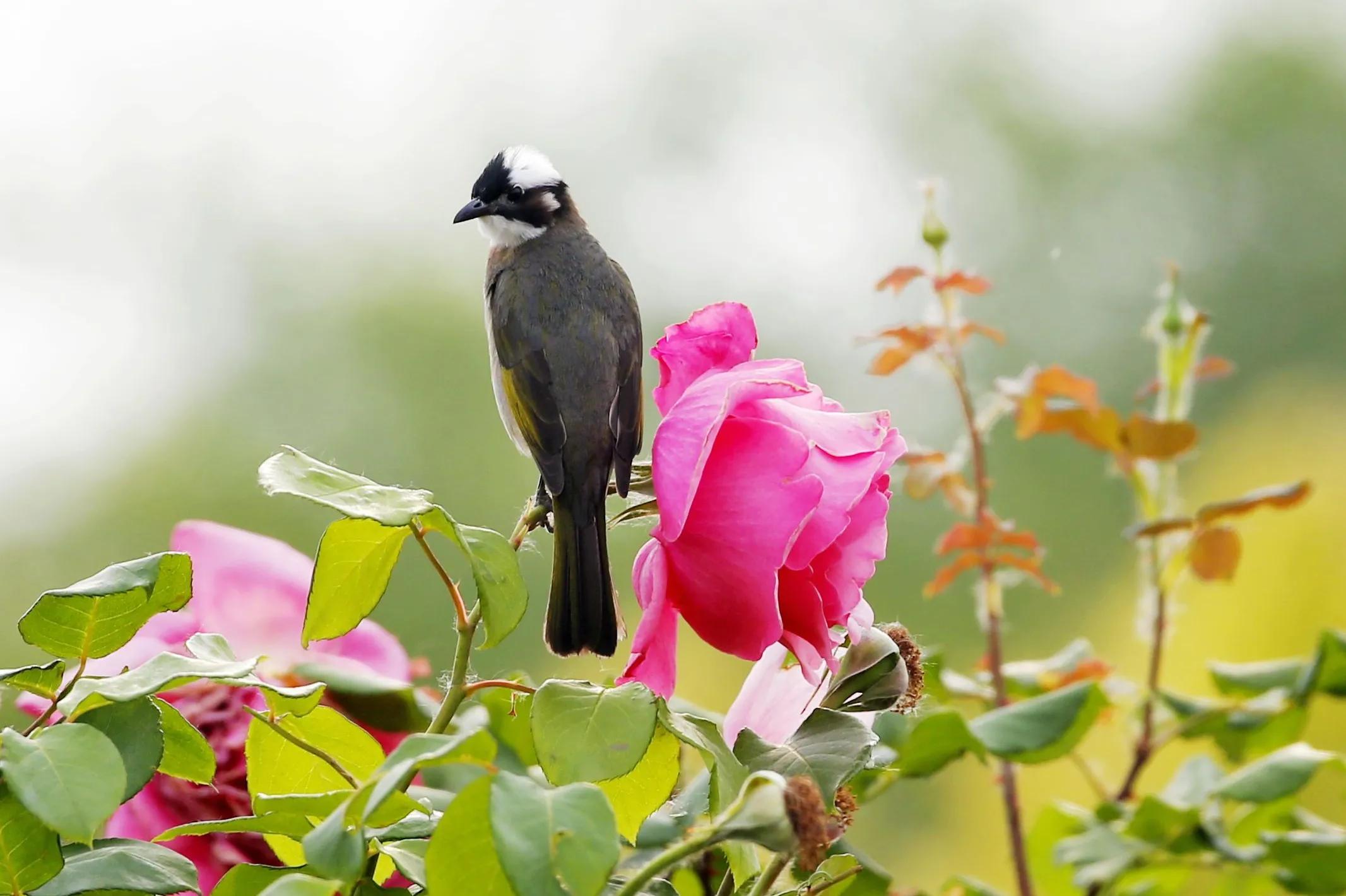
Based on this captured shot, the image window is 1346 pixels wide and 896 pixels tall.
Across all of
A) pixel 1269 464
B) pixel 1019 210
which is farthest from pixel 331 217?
pixel 1269 464

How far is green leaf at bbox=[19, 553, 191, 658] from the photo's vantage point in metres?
0.32

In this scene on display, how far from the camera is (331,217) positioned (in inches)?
175

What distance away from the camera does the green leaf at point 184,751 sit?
13.9 inches

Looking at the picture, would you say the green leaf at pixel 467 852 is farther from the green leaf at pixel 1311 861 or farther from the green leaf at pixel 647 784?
the green leaf at pixel 1311 861

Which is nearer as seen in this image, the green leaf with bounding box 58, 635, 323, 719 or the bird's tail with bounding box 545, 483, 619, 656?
the green leaf with bounding box 58, 635, 323, 719

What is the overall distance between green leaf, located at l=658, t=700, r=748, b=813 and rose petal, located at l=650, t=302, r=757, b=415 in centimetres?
10

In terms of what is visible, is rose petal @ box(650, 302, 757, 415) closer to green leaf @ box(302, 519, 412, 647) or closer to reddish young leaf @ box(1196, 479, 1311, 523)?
green leaf @ box(302, 519, 412, 647)

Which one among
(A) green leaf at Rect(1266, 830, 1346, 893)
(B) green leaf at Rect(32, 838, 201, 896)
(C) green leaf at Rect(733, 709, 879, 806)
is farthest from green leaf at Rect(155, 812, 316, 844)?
(A) green leaf at Rect(1266, 830, 1346, 893)

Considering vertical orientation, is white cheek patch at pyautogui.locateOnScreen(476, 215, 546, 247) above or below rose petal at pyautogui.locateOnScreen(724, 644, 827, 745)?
above

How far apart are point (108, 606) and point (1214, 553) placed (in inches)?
24.8

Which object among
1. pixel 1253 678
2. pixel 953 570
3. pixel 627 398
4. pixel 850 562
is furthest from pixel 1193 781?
pixel 850 562

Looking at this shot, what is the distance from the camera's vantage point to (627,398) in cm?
67

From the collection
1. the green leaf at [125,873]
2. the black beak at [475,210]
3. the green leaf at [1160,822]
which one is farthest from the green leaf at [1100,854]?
the black beak at [475,210]

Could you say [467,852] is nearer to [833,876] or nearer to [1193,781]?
[833,876]
